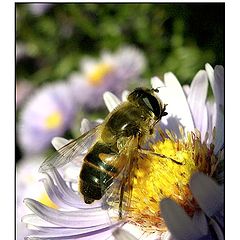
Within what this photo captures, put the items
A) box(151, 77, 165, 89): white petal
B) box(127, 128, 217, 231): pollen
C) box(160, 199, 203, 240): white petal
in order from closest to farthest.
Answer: box(160, 199, 203, 240): white petal → box(127, 128, 217, 231): pollen → box(151, 77, 165, 89): white petal

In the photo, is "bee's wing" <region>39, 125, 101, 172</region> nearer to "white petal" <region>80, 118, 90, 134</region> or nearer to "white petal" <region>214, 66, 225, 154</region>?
"white petal" <region>80, 118, 90, 134</region>

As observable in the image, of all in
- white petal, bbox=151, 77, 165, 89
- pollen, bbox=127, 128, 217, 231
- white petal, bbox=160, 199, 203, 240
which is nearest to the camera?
white petal, bbox=160, 199, 203, 240

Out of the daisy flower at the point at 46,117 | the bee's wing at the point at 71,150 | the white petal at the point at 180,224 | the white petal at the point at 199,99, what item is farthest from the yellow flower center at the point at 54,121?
the white petal at the point at 180,224

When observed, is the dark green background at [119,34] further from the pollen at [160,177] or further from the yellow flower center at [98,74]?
the pollen at [160,177]

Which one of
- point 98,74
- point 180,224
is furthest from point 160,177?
point 98,74

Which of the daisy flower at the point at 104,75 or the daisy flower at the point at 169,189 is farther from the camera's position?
the daisy flower at the point at 104,75

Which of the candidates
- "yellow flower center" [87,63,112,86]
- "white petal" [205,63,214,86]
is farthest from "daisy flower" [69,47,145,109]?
"white petal" [205,63,214,86]

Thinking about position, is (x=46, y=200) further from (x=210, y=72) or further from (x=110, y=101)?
(x=210, y=72)
